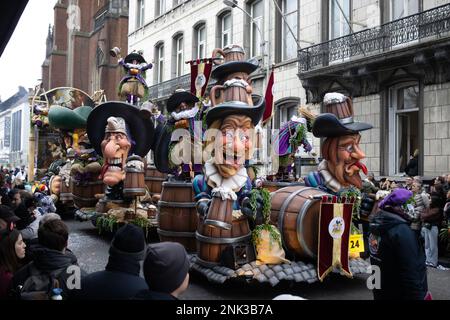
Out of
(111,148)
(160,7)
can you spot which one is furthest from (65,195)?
(160,7)

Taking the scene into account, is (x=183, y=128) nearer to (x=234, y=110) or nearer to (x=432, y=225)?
(x=234, y=110)

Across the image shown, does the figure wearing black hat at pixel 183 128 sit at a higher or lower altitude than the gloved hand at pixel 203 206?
higher

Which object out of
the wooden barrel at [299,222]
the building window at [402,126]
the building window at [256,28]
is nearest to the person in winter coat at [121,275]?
the wooden barrel at [299,222]

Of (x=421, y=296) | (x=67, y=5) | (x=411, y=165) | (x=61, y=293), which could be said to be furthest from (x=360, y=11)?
(x=67, y=5)

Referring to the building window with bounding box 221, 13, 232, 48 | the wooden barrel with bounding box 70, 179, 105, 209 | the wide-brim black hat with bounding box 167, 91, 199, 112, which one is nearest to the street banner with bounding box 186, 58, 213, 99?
the wide-brim black hat with bounding box 167, 91, 199, 112

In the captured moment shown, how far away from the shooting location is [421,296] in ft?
11.6

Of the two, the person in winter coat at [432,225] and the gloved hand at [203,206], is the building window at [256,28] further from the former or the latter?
the gloved hand at [203,206]

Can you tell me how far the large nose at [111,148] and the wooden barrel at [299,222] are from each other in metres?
3.85

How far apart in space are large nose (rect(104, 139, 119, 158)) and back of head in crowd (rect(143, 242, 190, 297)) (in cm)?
631

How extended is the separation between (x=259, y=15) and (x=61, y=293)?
1851 cm

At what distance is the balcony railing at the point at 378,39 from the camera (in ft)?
40.4

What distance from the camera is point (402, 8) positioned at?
45.7 ft

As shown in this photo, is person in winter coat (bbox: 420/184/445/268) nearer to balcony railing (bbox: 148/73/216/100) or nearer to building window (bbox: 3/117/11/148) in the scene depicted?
balcony railing (bbox: 148/73/216/100)

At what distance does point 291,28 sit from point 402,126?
6585 mm
